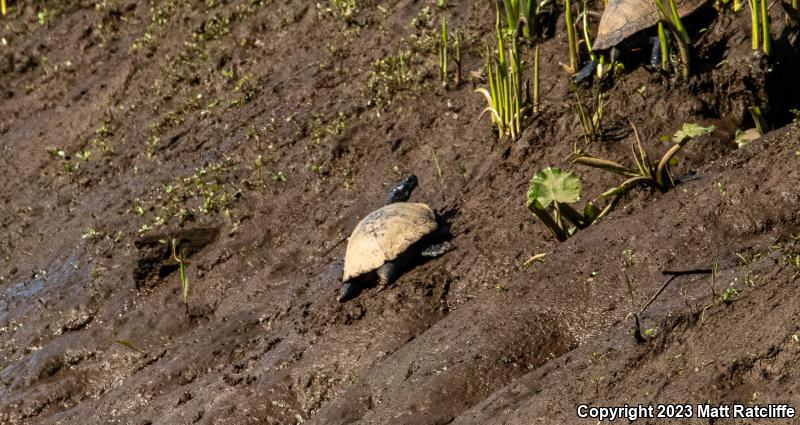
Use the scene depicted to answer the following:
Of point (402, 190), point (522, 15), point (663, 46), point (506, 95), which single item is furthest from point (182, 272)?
point (663, 46)

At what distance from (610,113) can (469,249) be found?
4.68ft

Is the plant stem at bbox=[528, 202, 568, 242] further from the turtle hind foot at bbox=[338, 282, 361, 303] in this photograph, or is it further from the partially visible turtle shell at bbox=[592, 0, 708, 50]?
the partially visible turtle shell at bbox=[592, 0, 708, 50]

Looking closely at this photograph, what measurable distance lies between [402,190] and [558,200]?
155 cm

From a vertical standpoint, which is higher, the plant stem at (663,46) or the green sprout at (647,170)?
the plant stem at (663,46)

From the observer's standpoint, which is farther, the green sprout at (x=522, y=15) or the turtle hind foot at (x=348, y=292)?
the green sprout at (x=522, y=15)

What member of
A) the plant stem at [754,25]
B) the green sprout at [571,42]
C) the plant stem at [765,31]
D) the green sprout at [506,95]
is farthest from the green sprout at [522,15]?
the plant stem at [765,31]

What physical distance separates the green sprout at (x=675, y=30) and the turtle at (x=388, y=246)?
182 centimetres

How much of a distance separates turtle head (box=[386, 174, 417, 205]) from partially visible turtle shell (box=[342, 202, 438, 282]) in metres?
0.44

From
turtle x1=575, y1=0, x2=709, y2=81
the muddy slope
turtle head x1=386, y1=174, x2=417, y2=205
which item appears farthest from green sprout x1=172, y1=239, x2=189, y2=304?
turtle x1=575, y1=0, x2=709, y2=81

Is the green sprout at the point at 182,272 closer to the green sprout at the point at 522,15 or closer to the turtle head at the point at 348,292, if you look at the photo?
the turtle head at the point at 348,292

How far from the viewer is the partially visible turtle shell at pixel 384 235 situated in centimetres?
618

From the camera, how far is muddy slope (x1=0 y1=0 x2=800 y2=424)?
4832mm

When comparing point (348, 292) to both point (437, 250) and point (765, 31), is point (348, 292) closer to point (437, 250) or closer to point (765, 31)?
point (437, 250)

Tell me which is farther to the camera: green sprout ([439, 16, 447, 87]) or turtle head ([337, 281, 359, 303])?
green sprout ([439, 16, 447, 87])
